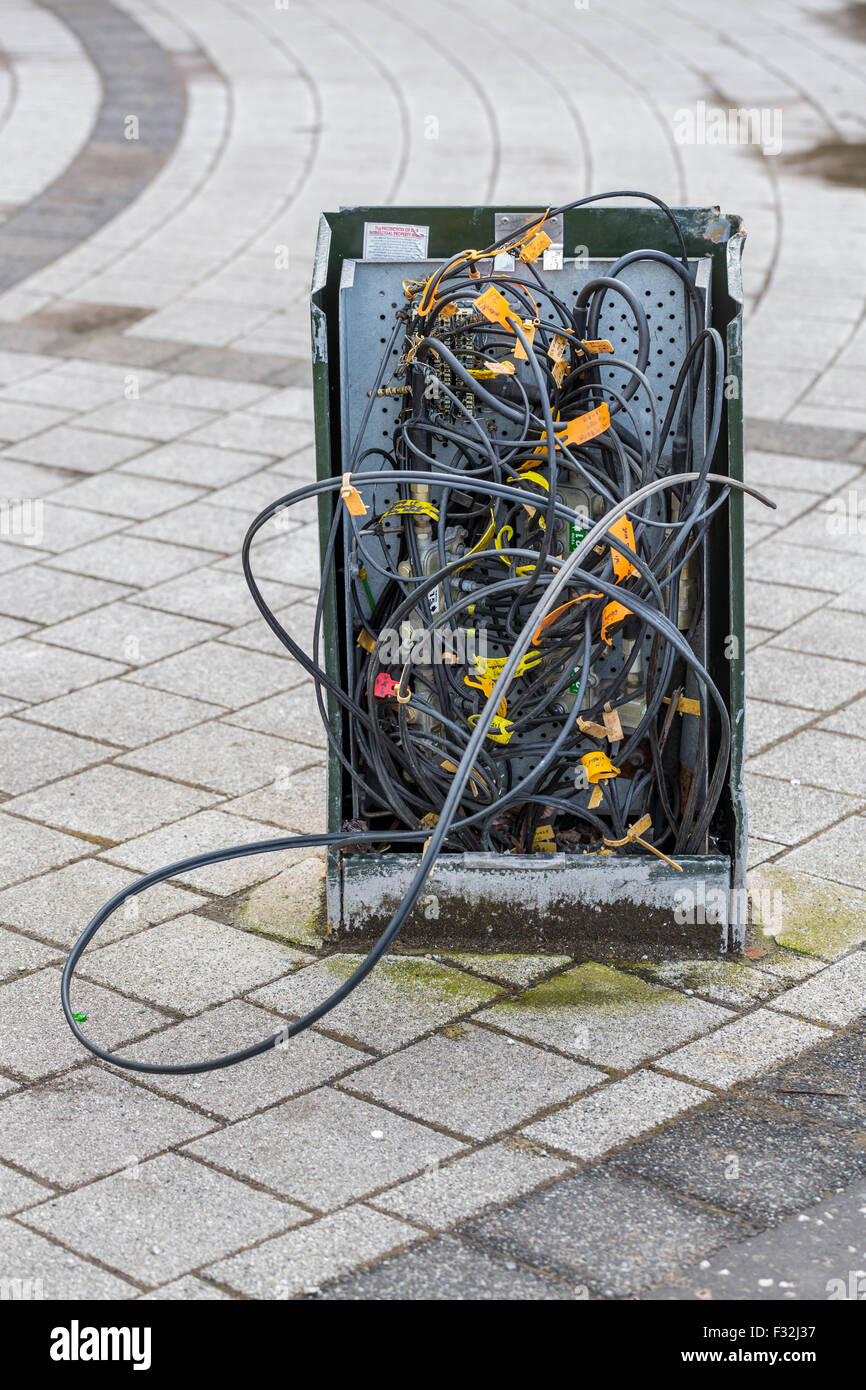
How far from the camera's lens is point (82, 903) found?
431 cm

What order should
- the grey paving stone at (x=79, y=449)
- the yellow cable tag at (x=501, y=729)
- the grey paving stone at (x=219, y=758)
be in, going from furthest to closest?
1. the grey paving stone at (x=79, y=449)
2. the grey paving stone at (x=219, y=758)
3. the yellow cable tag at (x=501, y=729)

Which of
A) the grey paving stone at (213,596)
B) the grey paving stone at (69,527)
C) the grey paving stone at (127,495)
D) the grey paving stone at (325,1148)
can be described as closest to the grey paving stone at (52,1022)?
the grey paving stone at (325,1148)

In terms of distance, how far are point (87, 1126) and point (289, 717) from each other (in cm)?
210

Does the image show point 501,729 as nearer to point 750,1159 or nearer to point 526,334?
point 526,334

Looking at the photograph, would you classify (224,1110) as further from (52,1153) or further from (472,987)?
(472,987)

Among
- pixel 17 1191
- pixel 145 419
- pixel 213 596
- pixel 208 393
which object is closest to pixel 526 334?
pixel 17 1191

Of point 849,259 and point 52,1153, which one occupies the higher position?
point 849,259

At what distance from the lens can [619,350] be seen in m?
4.01

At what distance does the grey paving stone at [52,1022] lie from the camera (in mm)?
3688

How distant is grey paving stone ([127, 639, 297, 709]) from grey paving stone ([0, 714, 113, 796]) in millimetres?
457

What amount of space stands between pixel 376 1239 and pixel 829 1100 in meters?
1.11

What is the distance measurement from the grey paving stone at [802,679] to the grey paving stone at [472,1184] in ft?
7.93

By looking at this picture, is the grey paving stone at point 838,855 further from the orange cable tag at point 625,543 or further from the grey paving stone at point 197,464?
the grey paving stone at point 197,464
